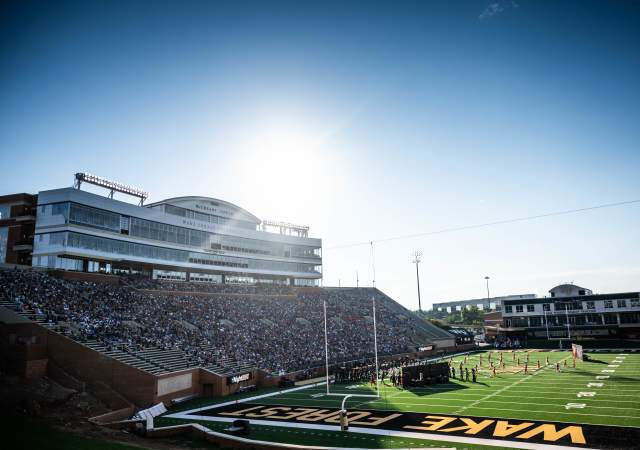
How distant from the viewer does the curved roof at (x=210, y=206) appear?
193 ft

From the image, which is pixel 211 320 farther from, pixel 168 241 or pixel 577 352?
pixel 577 352

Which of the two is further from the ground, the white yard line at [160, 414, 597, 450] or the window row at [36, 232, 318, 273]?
the window row at [36, 232, 318, 273]

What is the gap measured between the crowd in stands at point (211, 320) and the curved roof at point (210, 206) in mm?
11378

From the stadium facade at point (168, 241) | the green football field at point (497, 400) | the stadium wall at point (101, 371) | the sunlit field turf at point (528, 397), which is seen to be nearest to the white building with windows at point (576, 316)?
the green football field at point (497, 400)

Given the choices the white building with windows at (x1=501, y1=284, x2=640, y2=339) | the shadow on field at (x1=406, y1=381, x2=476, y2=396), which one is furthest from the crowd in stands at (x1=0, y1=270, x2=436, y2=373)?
the white building with windows at (x1=501, y1=284, x2=640, y2=339)

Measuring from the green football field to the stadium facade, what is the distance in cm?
2360

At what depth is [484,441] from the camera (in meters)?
19.9

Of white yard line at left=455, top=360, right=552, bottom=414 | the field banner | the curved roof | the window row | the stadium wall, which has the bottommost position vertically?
white yard line at left=455, top=360, right=552, bottom=414

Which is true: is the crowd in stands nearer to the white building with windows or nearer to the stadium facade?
the stadium facade

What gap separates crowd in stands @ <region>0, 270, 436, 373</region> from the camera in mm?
35656

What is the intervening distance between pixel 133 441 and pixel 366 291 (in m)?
65.6

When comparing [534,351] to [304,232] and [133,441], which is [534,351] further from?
[133,441]

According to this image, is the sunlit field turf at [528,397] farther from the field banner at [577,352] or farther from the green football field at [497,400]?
the field banner at [577,352]

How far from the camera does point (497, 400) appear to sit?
28.4 m
